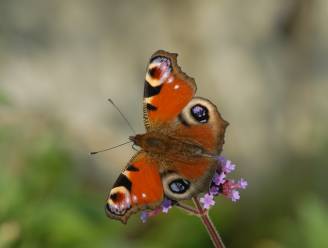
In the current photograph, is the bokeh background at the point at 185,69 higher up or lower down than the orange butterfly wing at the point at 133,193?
higher up

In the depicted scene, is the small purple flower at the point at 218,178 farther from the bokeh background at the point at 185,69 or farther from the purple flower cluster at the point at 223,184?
the bokeh background at the point at 185,69

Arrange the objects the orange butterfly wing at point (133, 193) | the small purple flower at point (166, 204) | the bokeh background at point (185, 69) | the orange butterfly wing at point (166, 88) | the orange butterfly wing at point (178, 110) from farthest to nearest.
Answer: the bokeh background at point (185, 69)
the orange butterfly wing at point (166, 88)
the orange butterfly wing at point (178, 110)
the small purple flower at point (166, 204)
the orange butterfly wing at point (133, 193)

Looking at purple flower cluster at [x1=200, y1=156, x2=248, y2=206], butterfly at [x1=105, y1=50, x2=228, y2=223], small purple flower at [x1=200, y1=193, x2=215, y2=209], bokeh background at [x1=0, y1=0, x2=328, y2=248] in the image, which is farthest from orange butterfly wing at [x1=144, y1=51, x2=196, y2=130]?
bokeh background at [x1=0, y1=0, x2=328, y2=248]

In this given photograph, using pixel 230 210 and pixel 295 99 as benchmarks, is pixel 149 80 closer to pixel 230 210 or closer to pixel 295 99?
pixel 230 210

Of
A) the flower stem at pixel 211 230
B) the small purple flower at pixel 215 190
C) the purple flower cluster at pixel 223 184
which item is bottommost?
the flower stem at pixel 211 230

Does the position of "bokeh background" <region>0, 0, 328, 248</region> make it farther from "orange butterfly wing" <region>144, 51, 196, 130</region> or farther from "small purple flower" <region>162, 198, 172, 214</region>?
"small purple flower" <region>162, 198, 172, 214</region>

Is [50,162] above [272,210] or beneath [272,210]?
beneath

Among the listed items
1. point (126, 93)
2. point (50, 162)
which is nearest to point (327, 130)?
point (126, 93)

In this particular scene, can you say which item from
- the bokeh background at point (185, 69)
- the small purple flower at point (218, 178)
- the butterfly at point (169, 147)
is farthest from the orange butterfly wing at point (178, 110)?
the bokeh background at point (185, 69)
